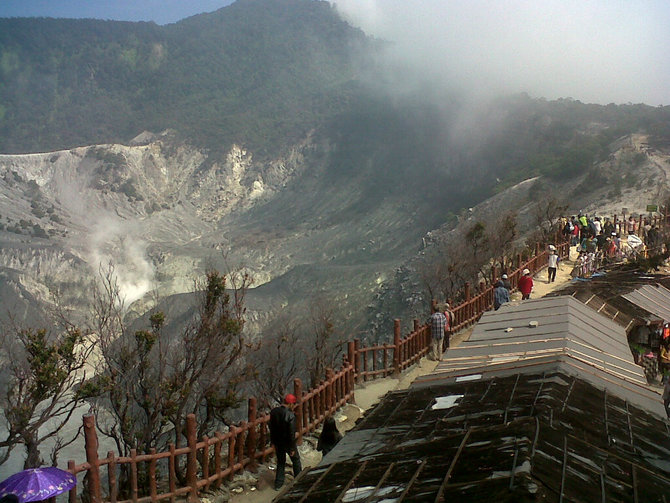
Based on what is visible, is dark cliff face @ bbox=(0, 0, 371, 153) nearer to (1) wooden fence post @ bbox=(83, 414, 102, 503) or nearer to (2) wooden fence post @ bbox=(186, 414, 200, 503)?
(2) wooden fence post @ bbox=(186, 414, 200, 503)

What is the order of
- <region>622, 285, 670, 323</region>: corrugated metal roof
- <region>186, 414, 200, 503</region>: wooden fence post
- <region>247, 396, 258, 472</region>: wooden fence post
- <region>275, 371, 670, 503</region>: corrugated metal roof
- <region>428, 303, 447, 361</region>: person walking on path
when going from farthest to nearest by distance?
<region>428, 303, 447, 361</region>: person walking on path, <region>622, 285, 670, 323</region>: corrugated metal roof, <region>247, 396, 258, 472</region>: wooden fence post, <region>186, 414, 200, 503</region>: wooden fence post, <region>275, 371, 670, 503</region>: corrugated metal roof

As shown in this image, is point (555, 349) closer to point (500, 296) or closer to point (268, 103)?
point (500, 296)

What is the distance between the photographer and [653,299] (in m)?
11.8

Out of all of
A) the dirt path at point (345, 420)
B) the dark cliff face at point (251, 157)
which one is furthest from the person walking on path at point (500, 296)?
the dark cliff face at point (251, 157)

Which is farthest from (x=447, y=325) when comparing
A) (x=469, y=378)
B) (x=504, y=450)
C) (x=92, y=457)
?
(x=504, y=450)

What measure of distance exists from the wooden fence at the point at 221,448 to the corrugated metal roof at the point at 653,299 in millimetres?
4104

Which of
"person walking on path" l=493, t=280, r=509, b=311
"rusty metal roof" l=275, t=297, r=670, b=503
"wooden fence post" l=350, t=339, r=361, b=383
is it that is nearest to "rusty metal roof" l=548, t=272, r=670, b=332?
"person walking on path" l=493, t=280, r=509, b=311

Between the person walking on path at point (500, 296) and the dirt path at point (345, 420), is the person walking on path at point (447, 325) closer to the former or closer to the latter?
the dirt path at point (345, 420)

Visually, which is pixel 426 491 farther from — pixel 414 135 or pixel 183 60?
pixel 183 60

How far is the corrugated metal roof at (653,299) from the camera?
36.6 ft

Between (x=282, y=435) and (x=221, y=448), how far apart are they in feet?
7.54

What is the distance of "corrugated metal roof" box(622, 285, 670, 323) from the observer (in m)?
11.1

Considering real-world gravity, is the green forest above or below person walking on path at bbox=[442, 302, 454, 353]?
above

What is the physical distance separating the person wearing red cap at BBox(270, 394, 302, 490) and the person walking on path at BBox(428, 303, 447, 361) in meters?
5.79
